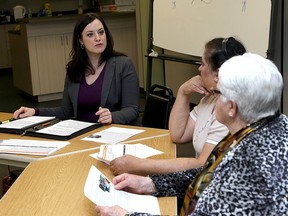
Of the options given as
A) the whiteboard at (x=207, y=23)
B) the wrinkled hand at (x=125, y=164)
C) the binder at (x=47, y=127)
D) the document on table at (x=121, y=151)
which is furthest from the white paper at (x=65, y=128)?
the whiteboard at (x=207, y=23)

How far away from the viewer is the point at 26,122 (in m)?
2.49

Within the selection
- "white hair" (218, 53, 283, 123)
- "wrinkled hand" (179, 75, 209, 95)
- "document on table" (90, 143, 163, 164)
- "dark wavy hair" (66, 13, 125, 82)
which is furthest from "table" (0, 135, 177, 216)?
"dark wavy hair" (66, 13, 125, 82)

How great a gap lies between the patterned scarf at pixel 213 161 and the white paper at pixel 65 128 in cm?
104

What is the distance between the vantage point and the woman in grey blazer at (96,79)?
2.70 metres

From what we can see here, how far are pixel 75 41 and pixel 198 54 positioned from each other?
4.34ft

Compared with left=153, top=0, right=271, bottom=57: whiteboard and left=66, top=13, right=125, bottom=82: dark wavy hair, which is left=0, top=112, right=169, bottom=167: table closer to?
left=66, top=13, right=125, bottom=82: dark wavy hair

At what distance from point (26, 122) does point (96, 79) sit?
0.51 m

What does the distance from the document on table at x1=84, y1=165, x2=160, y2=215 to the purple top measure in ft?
3.75

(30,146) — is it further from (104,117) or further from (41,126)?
(104,117)

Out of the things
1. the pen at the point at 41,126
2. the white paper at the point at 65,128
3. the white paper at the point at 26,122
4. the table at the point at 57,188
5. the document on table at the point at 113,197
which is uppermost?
the document on table at the point at 113,197

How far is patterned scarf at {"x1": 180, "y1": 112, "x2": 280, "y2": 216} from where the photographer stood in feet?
3.78

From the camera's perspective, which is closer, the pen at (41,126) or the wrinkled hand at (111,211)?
the wrinkled hand at (111,211)

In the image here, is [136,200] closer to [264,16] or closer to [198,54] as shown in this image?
[264,16]

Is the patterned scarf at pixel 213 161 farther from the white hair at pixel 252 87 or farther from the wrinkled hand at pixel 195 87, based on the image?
the wrinkled hand at pixel 195 87
